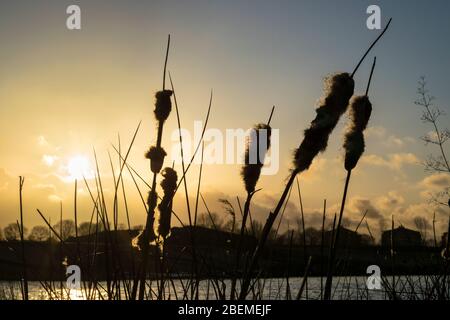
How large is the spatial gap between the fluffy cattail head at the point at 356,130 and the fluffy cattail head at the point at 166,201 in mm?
1051

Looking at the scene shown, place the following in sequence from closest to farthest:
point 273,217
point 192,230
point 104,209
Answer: point 273,217 → point 192,230 → point 104,209

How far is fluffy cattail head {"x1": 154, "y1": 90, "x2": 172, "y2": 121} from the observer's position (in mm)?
2229

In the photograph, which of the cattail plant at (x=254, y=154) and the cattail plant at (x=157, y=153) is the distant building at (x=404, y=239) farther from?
the cattail plant at (x=157, y=153)

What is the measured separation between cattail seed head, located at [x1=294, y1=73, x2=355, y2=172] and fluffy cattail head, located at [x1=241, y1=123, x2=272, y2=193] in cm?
34

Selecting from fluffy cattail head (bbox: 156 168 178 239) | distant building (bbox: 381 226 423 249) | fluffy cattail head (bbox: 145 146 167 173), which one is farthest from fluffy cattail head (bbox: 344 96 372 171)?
distant building (bbox: 381 226 423 249)

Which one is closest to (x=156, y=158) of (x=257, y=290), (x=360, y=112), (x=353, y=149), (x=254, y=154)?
(x=254, y=154)

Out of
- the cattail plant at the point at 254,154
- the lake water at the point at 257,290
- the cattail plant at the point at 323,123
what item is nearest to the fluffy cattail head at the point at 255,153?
the cattail plant at the point at 254,154

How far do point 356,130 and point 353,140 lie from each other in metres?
0.08
